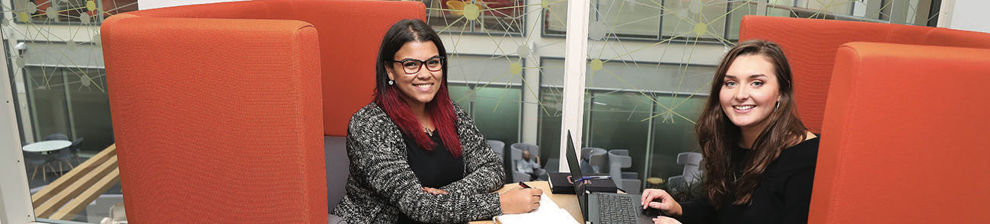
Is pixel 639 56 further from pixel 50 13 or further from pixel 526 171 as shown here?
pixel 50 13

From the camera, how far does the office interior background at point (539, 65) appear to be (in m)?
2.92

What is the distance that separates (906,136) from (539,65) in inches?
81.8

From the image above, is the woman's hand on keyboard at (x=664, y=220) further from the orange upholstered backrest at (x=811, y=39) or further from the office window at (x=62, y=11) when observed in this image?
the office window at (x=62, y=11)

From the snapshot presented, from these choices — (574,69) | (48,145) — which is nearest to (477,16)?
(574,69)

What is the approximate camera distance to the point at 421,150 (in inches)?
75.8

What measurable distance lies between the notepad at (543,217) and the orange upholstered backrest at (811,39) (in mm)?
1159

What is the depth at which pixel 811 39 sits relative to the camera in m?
2.37

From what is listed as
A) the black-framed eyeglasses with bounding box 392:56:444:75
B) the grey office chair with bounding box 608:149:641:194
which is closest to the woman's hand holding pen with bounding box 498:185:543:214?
the black-framed eyeglasses with bounding box 392:56:444:75

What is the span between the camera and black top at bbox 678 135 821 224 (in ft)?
4.87

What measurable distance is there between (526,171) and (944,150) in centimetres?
237

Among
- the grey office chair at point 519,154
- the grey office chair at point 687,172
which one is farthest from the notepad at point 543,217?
the grey office chair at point 687,172

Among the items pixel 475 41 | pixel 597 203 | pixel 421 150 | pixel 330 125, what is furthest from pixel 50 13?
pixel 597 203

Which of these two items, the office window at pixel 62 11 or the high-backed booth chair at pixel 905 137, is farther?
the office window at pixel 62 11

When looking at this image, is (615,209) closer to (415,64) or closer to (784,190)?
(784,190)
